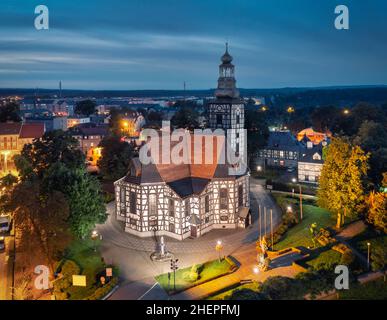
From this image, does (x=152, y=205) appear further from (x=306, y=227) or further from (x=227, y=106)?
(x=227, y=106)

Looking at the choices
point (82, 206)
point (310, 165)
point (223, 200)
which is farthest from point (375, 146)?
point (82, 206)

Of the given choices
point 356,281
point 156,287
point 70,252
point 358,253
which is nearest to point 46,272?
point 70,252

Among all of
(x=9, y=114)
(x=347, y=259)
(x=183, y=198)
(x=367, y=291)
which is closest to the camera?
(x=367, y=291)

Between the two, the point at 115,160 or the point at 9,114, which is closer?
the point at 115,160

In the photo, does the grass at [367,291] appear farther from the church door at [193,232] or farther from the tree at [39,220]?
the tree at [39,220]

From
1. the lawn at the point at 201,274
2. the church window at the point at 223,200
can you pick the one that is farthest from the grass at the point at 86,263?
the church window at the point at 223,200

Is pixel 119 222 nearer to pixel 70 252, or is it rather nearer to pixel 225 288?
pixel 70 252

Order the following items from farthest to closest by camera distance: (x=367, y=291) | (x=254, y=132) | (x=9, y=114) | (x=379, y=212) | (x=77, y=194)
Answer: (x=9, y=114) < (x=254, y=132) < (x=379, y=212) < (x=77, y=194) < (x=367, y=291)
